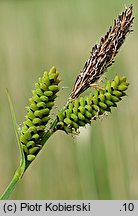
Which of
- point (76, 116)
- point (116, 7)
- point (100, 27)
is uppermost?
point (116, 7)

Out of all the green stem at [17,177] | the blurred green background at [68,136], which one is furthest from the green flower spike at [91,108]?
the blurred green background at [68,136]

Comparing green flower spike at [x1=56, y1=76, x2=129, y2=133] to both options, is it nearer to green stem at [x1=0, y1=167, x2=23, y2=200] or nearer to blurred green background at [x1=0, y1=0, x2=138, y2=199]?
green stem at [x1=0, y1=167, x2=23, y2=200]

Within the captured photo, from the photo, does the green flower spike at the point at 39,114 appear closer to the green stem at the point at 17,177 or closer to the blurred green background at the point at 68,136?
the green stem at the point at 17,177

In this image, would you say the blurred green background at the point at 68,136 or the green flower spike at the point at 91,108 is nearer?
the green flower spike at the point at 91,108

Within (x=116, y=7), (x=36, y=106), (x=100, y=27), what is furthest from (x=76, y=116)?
(x=116, y=7)

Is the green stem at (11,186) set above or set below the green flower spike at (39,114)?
below

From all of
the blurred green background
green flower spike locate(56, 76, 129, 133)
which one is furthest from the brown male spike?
the blurred green background

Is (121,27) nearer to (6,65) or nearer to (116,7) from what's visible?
(6,65)
